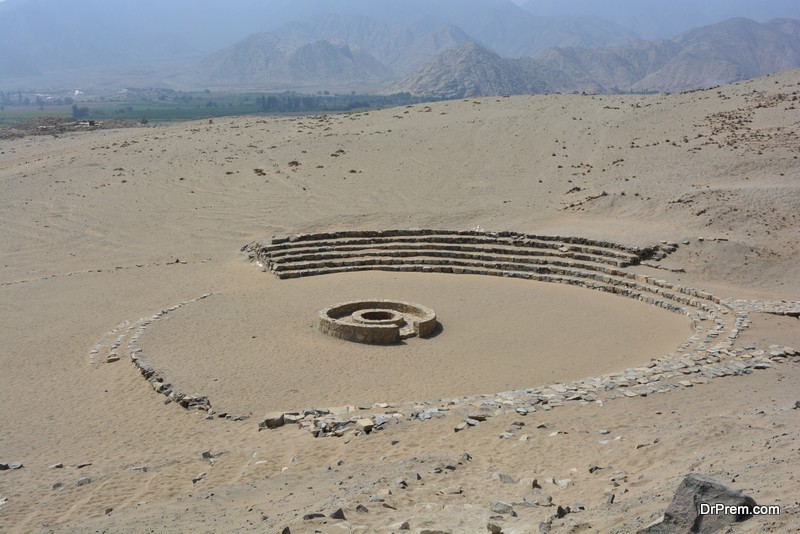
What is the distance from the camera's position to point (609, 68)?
181375mm

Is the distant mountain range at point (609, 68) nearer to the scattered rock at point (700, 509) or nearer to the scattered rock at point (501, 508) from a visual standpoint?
the scattered rock at point (501, 508)

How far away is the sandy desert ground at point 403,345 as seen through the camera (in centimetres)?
873

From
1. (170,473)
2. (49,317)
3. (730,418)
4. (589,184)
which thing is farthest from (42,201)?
(730,418)

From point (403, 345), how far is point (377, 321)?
110 cm

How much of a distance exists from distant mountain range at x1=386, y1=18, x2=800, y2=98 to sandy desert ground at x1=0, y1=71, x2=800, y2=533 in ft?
336

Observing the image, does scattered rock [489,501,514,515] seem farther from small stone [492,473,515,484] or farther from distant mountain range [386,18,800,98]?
distant mountain range [386,18,800,98]

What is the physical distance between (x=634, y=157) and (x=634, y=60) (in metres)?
168

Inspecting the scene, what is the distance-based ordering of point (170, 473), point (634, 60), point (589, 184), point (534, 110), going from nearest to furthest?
point (170, 473) < point (589, 184) < point (534, 110) < point (634, 60)

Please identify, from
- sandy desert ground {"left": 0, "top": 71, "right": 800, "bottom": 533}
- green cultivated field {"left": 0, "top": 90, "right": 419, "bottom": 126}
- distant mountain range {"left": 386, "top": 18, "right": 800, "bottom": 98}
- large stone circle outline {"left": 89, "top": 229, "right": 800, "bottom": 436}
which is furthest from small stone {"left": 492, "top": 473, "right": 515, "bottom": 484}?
distant mountain range {"left": 386, "top": 18, "right": 800, "bottom": 98}

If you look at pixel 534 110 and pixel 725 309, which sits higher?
pixel 534 110

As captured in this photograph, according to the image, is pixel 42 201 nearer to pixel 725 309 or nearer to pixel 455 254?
pixel 455 254

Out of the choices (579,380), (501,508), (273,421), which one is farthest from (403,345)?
(501,508)

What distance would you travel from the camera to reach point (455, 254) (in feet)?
79.3

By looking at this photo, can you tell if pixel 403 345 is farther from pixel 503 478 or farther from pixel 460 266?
pixel 503 478
